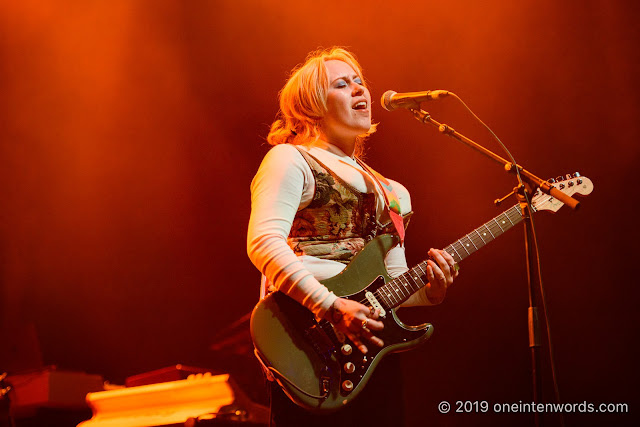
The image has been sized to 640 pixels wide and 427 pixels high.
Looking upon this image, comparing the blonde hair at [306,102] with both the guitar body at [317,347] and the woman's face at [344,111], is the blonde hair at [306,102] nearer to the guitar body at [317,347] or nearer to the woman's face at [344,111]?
the woman's face at [344,111]

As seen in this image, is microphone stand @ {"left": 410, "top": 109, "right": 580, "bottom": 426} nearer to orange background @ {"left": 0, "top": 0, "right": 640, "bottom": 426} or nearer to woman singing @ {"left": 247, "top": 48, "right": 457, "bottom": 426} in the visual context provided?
woman singing @ {"left": 247, "top": 48, "right": 457, "bottom": 426}

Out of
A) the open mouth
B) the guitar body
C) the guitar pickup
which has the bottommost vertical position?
the guitar body

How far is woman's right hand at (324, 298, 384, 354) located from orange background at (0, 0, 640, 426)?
6.48ft

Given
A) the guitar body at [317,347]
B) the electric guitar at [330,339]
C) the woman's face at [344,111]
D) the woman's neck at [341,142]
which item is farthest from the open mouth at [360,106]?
the guitar body at [317,347]

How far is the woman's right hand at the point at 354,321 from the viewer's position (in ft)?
6.04

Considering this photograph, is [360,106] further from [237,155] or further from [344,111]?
[237,155]

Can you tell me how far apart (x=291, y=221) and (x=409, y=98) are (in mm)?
776

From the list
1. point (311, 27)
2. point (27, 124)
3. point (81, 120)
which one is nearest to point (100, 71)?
point (81, 120)

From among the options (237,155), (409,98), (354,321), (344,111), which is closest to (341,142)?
(344,111)

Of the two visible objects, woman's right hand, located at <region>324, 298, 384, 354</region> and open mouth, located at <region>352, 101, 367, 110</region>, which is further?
open mouth, located at <region>352, 101, 367, 110</region>

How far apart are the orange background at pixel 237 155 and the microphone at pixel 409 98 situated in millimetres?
1616

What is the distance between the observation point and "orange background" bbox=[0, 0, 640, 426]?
368 cm

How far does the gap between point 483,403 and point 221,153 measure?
257 centimetres

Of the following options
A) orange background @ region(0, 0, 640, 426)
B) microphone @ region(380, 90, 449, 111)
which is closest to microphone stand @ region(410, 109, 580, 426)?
microphone @ region(380, 90, 449, 111)
